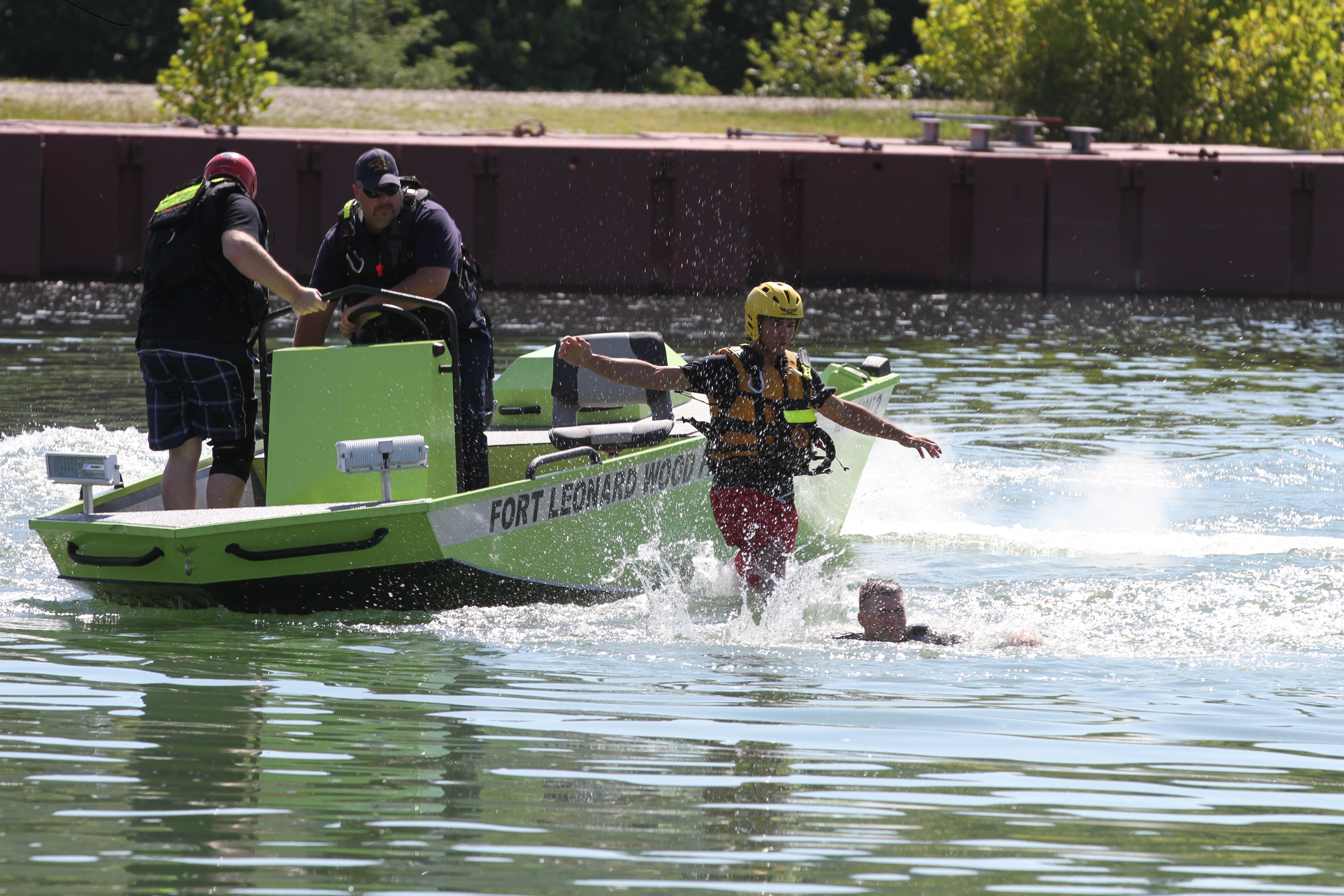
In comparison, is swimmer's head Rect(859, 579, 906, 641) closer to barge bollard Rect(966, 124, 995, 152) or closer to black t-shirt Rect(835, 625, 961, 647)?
black t-shirt Rect(835, 625, 961, 647)

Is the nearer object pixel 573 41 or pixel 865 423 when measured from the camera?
pixel 865 423

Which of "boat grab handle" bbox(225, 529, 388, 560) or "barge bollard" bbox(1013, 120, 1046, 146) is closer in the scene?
"boat grab handle" bbox(225, 529, 388, 560)

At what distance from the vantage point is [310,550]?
651 centimetres

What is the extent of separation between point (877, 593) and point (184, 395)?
9.25 feet

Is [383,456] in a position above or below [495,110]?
below

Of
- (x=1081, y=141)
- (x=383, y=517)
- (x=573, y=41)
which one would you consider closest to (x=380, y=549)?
(x=383, y=517)

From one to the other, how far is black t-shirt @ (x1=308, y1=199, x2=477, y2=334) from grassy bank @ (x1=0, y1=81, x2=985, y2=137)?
19802 mm

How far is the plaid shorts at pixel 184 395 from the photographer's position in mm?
6984

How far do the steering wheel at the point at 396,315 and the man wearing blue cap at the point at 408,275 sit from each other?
20 mm

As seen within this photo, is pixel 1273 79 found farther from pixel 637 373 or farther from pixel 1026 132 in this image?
pixel 637 373

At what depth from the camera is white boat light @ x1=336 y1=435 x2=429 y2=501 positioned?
622 cm

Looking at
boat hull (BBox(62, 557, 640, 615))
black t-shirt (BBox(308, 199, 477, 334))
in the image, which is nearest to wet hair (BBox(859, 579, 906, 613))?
boat hull (BBox(62, 557, 640, 615))

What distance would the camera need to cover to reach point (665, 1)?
42906 millimetres

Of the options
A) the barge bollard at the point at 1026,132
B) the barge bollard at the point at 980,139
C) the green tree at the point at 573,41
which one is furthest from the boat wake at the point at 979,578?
the green tree at the point at 573,41
